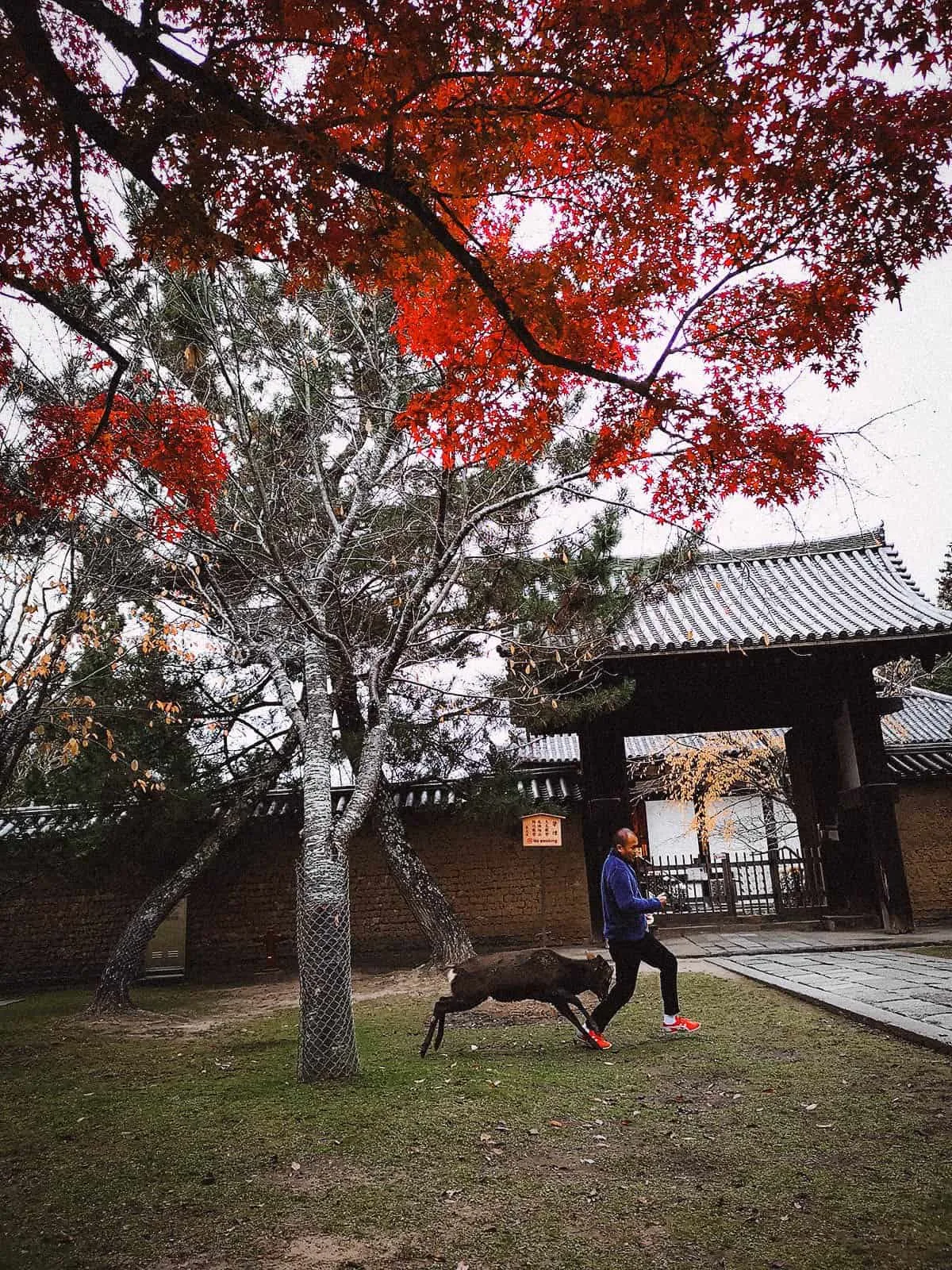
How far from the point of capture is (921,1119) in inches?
148

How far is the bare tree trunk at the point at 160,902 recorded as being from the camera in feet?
32.2

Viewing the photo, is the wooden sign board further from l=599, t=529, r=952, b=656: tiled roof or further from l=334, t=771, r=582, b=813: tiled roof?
l=599, t=529, r=952, b=656: tiled roof

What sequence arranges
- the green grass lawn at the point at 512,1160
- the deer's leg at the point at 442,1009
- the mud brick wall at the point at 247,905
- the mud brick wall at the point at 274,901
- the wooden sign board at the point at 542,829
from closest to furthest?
the green grass lawn at the point at 512,1160
the deer's leg at the point at 442,1009
the wooden sign board at the point at 542,829
the mud brick wall at the point at 274,901
the mud brick wall at the point at 247,905

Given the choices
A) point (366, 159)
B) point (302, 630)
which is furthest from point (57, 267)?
point (302, 630)

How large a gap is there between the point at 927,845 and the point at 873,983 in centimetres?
764

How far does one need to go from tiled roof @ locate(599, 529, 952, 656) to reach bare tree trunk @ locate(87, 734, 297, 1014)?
219 inches

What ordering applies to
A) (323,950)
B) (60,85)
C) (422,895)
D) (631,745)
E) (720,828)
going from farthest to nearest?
(720,828) → (631,745) → (422,895) → (323,950) → (60,85)

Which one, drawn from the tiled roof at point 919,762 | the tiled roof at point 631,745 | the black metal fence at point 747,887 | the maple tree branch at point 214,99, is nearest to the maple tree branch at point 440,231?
the maple tree branch at point 214,99

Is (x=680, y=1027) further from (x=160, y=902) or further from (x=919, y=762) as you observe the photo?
(x=919, y=762)

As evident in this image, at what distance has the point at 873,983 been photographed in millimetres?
7391

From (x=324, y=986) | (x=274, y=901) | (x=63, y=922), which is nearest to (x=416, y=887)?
(x=274, y=901)

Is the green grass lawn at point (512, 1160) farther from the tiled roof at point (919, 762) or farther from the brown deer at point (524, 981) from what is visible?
the tiled roof at point (919, 762)

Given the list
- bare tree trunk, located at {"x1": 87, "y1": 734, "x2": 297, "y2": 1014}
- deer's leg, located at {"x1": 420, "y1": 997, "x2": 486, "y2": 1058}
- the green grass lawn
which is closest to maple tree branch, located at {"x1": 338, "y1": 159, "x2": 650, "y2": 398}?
the green grass lawn

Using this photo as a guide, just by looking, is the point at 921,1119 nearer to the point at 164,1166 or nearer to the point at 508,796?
the point at 164,1166
